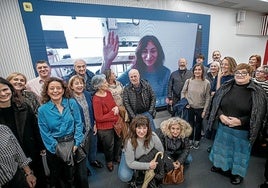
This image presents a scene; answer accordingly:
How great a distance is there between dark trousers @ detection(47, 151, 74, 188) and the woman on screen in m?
2.24

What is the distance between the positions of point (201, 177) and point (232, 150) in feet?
1.81

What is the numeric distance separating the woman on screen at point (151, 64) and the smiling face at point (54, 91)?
1.99 m

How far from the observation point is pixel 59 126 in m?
1.58

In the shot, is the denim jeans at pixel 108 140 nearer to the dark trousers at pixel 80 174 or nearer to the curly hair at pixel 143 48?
the dark trousers at pixel 80 174

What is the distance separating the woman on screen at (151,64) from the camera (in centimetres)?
376

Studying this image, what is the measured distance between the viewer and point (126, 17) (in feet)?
11.5

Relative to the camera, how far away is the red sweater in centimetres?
224

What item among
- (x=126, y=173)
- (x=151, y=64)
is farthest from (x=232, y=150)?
(x=151, y=64)

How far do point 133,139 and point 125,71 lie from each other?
6.98ft

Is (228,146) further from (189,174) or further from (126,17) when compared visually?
(126,17)

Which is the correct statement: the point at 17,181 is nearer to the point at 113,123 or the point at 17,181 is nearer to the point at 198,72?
the point at 113,123

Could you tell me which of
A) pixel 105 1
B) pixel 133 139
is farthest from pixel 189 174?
pixel 105 1

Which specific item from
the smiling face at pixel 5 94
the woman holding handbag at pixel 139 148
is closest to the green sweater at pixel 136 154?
the woman holding handbag at pixel 139 148

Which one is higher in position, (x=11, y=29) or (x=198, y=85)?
(x=11, y=29)
